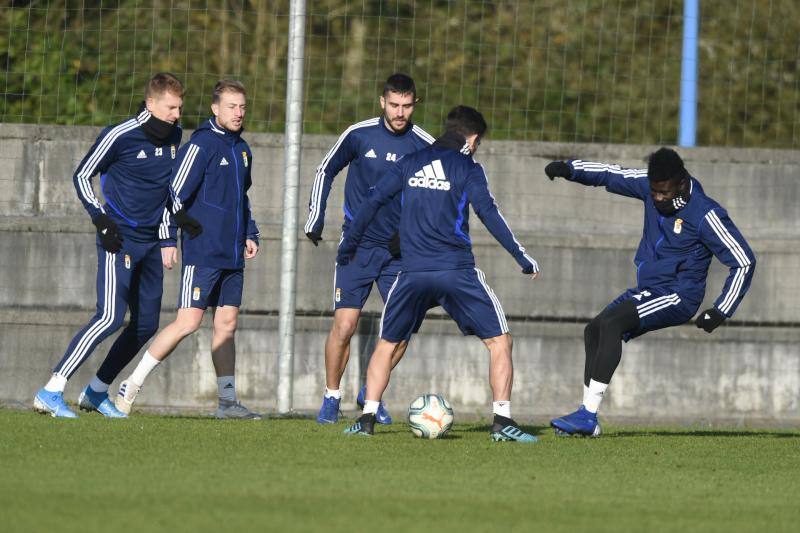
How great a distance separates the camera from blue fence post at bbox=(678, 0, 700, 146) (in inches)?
525

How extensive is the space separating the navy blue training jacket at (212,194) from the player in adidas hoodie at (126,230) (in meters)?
0.12

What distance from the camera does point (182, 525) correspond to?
5.68 meters

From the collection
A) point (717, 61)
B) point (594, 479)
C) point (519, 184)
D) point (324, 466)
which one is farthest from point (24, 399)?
point (717, 61)

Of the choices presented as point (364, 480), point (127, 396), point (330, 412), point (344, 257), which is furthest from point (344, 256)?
point (364, 480)

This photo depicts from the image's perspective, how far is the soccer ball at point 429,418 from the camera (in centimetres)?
905

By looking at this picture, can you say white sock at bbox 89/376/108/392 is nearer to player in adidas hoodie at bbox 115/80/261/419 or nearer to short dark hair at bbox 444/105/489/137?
player in adidas hoodie at bbox 115/80/261/419

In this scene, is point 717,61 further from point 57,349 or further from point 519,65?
point 57,349

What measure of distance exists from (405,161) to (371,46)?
230 inches

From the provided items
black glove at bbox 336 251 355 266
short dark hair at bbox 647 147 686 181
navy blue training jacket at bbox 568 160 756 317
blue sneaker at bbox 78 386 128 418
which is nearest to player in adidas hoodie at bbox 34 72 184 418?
blue sneaker at bbox 78 386 128 418

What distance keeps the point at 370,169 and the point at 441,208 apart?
1.52 m

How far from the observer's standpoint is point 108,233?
947 cm

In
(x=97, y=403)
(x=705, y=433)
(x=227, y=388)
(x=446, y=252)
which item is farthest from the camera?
(x=705, y=433)

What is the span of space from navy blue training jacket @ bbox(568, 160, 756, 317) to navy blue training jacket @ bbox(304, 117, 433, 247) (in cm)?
123

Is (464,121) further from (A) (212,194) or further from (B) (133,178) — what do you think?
(B) (133,178)
